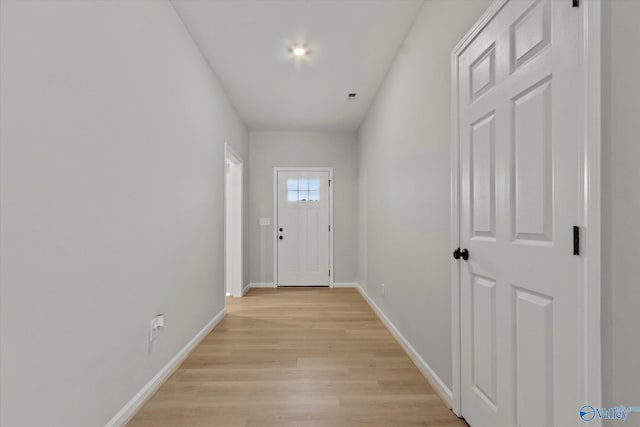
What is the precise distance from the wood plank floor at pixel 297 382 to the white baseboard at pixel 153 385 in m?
0.04

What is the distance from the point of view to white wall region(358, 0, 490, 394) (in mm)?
2113

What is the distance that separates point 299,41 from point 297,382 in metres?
2.74

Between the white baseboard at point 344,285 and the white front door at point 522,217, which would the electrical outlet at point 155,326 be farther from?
the white baseboard at point 344,285

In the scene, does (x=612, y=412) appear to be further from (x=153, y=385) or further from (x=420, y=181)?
(x=153, y=385)

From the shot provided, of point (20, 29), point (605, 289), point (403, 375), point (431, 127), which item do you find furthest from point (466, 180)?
point (20, 29)

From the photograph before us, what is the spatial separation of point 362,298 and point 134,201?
12.3 feet

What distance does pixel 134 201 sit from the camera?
6.51 ft

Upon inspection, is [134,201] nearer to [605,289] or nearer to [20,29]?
[20,29]

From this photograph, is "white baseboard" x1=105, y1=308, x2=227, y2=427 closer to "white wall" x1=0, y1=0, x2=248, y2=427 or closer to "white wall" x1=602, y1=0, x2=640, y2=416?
"white wall" x1=0, y1=0, x2=248, y2=427

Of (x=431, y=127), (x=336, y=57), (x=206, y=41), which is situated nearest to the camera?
(x=431, y=127)

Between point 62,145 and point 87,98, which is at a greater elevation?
point 87,98

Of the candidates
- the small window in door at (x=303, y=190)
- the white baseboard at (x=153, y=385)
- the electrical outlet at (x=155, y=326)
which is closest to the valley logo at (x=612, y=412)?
the white baseboard at (x=153, y=385)

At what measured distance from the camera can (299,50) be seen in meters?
3.18

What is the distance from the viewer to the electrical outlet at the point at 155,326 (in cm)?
219
